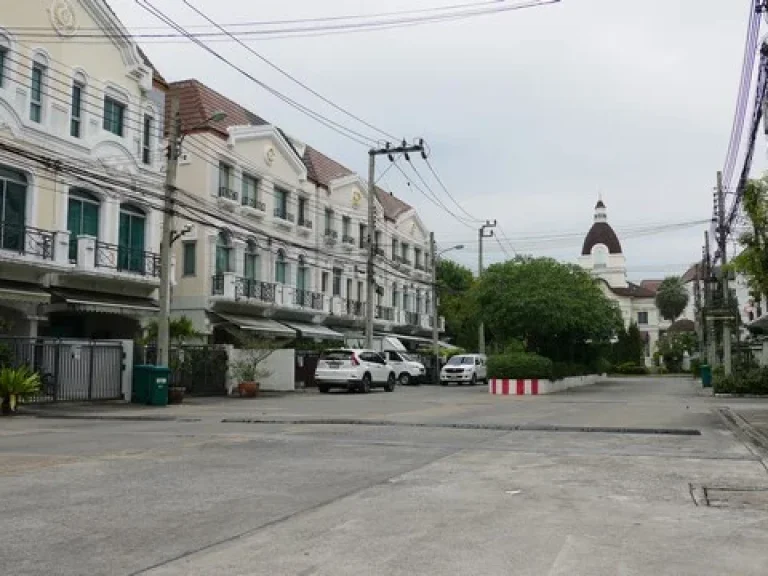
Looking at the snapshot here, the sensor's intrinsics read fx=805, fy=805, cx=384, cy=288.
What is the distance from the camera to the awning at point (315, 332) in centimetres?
4053

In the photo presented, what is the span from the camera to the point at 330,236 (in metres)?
45.9

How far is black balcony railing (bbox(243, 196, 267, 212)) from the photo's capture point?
38.1m

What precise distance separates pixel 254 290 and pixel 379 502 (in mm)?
30706

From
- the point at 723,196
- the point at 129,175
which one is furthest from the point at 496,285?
the point at 129,175

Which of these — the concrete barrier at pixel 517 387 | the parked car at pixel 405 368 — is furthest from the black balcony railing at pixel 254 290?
the concrete barrier at pixel 517 387

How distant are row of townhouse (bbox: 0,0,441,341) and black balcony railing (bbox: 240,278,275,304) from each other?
0.09 meters

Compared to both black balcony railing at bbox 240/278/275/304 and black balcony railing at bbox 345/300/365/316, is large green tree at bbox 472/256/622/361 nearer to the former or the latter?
black balcony railing at bbox 240/278/275/304

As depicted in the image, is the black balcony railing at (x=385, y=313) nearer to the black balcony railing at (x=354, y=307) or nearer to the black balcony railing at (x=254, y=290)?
the black balcony railing at (x=354, y=307)

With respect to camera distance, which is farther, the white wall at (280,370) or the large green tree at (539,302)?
the large green tree at (539,302)

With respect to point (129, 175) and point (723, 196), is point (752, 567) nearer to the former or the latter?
point (129, 175)

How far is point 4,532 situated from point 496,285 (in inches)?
1239

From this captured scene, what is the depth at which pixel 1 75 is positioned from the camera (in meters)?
24.8

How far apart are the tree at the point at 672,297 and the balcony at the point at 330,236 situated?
60.5 meters

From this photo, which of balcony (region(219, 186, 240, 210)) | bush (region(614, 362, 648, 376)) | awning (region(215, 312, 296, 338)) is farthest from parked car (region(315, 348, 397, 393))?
bush (region(614, 362, 648, 376))
